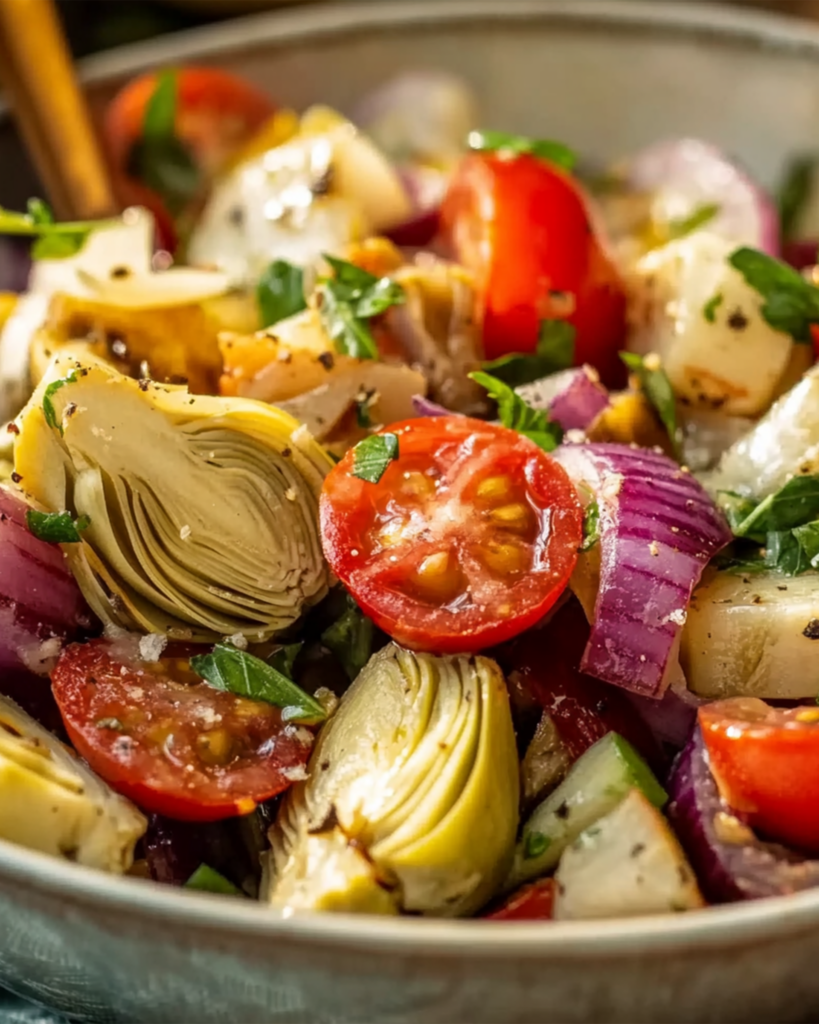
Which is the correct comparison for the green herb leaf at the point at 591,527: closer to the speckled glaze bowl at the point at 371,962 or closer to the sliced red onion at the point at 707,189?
the speckled glaze bowl at the point at 371,962

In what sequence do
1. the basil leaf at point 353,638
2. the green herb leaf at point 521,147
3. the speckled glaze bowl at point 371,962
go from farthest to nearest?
the green herb leaf at point 521,147
the basil leaf at point 353,638
the speckled glaze bowl at point 371,962

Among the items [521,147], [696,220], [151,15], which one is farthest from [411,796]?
[151,15]

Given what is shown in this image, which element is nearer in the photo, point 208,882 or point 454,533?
point 208,882

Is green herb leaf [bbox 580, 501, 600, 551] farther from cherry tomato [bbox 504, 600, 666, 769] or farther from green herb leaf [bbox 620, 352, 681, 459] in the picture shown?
green herb leaf [bbox 620, 352, 681, 459]

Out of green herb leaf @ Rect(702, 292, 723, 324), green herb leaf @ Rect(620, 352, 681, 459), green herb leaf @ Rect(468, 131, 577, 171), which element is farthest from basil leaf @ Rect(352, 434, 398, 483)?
green herb leaf @ Rect(468, 131, 577, 171)

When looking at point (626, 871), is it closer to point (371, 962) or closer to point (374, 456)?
point (371, 962)

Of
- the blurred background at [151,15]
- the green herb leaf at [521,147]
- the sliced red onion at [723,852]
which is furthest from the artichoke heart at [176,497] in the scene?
the blurred background at [151,15]
